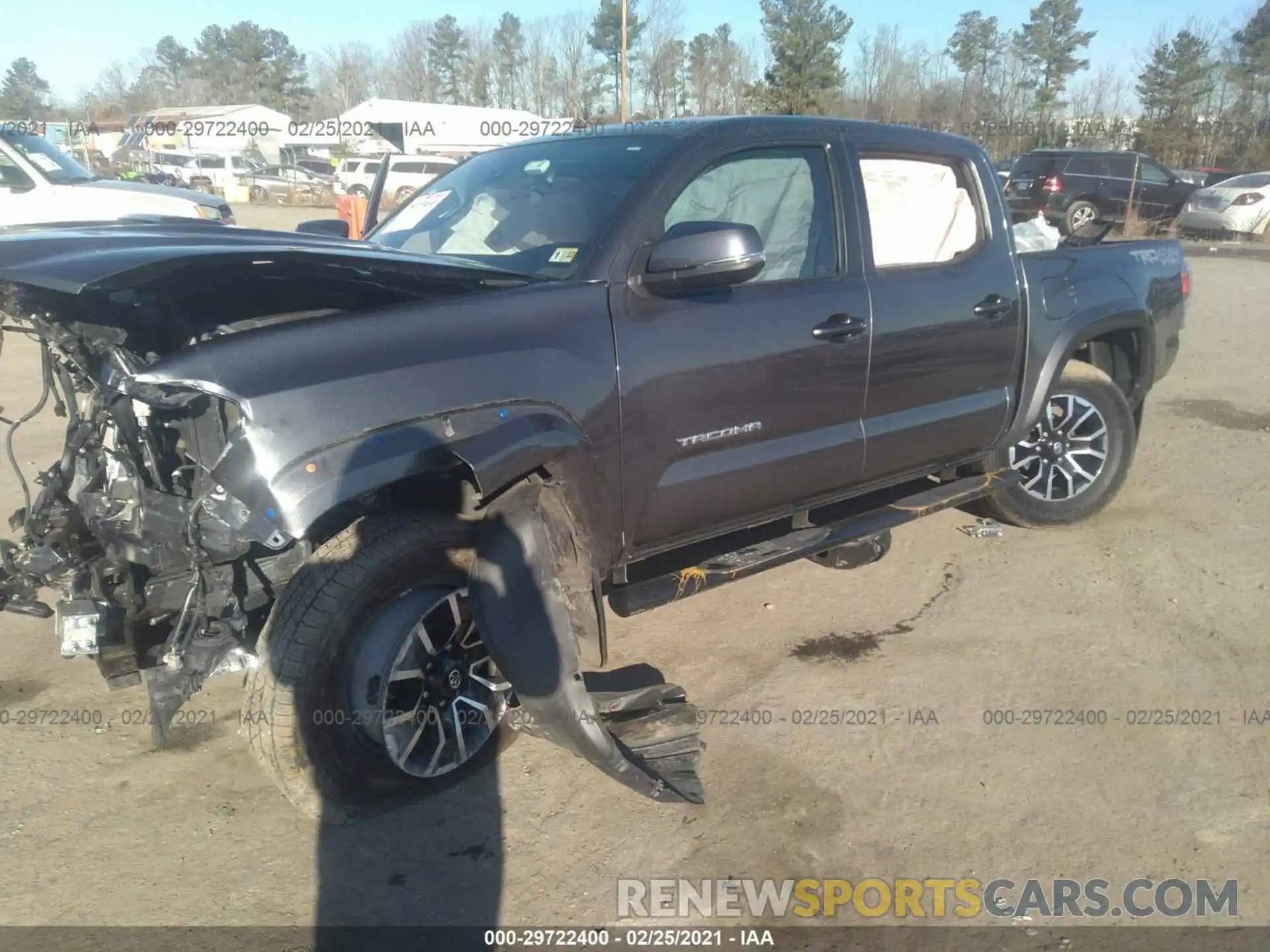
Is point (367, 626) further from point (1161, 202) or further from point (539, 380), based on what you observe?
point (1161, 202)

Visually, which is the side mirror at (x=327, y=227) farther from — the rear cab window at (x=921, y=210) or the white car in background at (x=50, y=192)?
the white car in background at (x=50, y=192)

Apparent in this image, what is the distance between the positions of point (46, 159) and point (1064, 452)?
37.2 feet

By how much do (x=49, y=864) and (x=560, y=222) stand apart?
8.20 feet

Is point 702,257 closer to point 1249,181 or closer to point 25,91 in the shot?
point 1249,181

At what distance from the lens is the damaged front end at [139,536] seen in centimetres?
258

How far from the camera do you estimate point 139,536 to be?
2.73 metres

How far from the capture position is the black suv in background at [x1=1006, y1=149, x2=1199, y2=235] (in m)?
20.2

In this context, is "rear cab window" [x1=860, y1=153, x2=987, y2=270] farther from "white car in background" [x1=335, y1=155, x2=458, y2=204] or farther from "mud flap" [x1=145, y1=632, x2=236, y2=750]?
"white car in background" [x1=335, y1=155, x2=458, y2=204]

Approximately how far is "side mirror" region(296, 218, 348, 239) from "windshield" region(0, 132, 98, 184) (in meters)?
8.01

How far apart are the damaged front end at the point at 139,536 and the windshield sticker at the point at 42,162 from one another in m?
9.59

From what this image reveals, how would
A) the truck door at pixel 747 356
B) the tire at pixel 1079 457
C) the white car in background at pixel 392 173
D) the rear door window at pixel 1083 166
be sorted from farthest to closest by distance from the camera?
the white car in background at pixel 392 173 < the rear door window at pixel 1083 166 < the tire at pixel 1079 457 < the truck door at pixel 747 356

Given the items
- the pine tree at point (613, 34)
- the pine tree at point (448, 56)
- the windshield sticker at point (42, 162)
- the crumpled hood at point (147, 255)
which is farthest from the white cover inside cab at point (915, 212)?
the pine tree at point (448, 56)

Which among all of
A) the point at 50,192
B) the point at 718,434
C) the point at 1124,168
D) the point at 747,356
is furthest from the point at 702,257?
the point at 1124,168

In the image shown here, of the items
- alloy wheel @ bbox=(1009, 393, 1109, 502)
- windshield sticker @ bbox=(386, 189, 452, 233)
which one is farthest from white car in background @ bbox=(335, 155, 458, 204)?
alloy wheel @ bbox=(1009, 393, 1109, 502)
